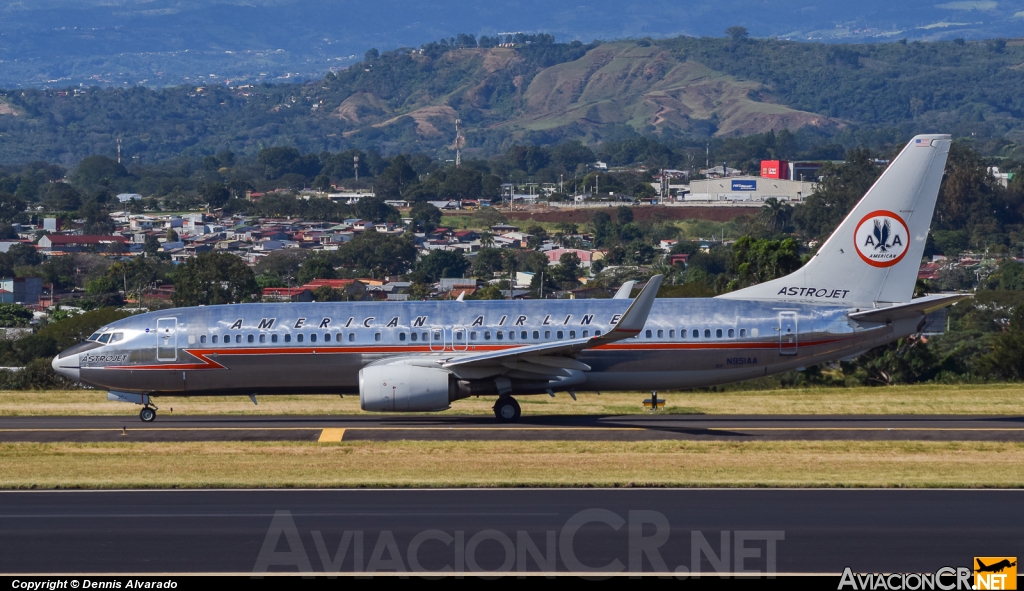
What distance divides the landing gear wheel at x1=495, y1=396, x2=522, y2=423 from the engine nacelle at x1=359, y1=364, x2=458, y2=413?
2057 millimetres

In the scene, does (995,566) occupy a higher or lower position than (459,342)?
lower

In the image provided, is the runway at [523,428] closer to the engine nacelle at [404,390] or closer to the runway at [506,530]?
the engine nacelle at [404,390]

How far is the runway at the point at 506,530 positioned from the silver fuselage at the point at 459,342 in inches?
409

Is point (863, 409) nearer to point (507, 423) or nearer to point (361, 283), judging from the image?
point (507, 423)

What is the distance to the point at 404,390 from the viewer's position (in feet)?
104

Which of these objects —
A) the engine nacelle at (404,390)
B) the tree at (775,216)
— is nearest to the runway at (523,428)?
the engine nacelle at (404,390)

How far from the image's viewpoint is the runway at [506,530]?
1806cm

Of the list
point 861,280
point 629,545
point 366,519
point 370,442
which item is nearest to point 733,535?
point 629,545

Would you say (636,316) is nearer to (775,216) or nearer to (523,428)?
(523,428)

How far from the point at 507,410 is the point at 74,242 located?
514 ft

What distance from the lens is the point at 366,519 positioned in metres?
20.9

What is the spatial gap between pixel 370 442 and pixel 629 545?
1199cm

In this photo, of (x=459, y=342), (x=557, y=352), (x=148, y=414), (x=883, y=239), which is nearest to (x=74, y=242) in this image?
(x=148, y=414)

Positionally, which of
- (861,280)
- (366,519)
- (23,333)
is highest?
(861,280)
